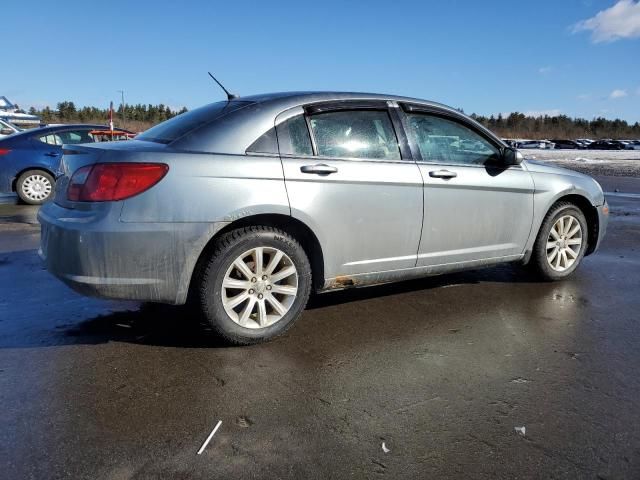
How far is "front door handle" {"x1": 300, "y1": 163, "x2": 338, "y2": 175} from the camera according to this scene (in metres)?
3.54

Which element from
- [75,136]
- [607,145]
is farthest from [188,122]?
[607,145]

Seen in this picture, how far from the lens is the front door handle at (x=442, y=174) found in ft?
13.5

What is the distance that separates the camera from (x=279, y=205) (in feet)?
11.2

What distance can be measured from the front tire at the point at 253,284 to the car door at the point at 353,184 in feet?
0.72

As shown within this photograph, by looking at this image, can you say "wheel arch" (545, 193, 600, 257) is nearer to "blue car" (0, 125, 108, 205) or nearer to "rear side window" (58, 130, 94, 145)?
"blue car" (0, 125, 108, 205)

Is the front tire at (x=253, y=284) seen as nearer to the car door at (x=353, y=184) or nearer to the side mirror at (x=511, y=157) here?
the car door at (x=353, y=184)

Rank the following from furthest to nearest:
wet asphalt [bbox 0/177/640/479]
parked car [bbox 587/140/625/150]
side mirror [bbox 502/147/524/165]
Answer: parked car [bbox 587/140/625/150]
side mirror [bbox 502/147/524/165]
wet asphalt [bbox 0/177/640/479]

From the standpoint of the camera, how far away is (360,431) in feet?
8.07

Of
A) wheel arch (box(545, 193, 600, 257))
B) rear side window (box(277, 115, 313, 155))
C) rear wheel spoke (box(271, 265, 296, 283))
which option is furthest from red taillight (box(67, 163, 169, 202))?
wheel arch (box(545, 193, 600, 257))

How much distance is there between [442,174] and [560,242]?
1.69m

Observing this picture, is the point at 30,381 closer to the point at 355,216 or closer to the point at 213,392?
the point at 213,392

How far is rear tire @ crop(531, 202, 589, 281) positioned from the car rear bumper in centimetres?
313

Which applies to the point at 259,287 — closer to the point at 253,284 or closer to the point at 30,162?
the point at 253,284

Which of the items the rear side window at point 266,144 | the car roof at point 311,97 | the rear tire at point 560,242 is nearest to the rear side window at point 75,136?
the car roof at point 311,97
